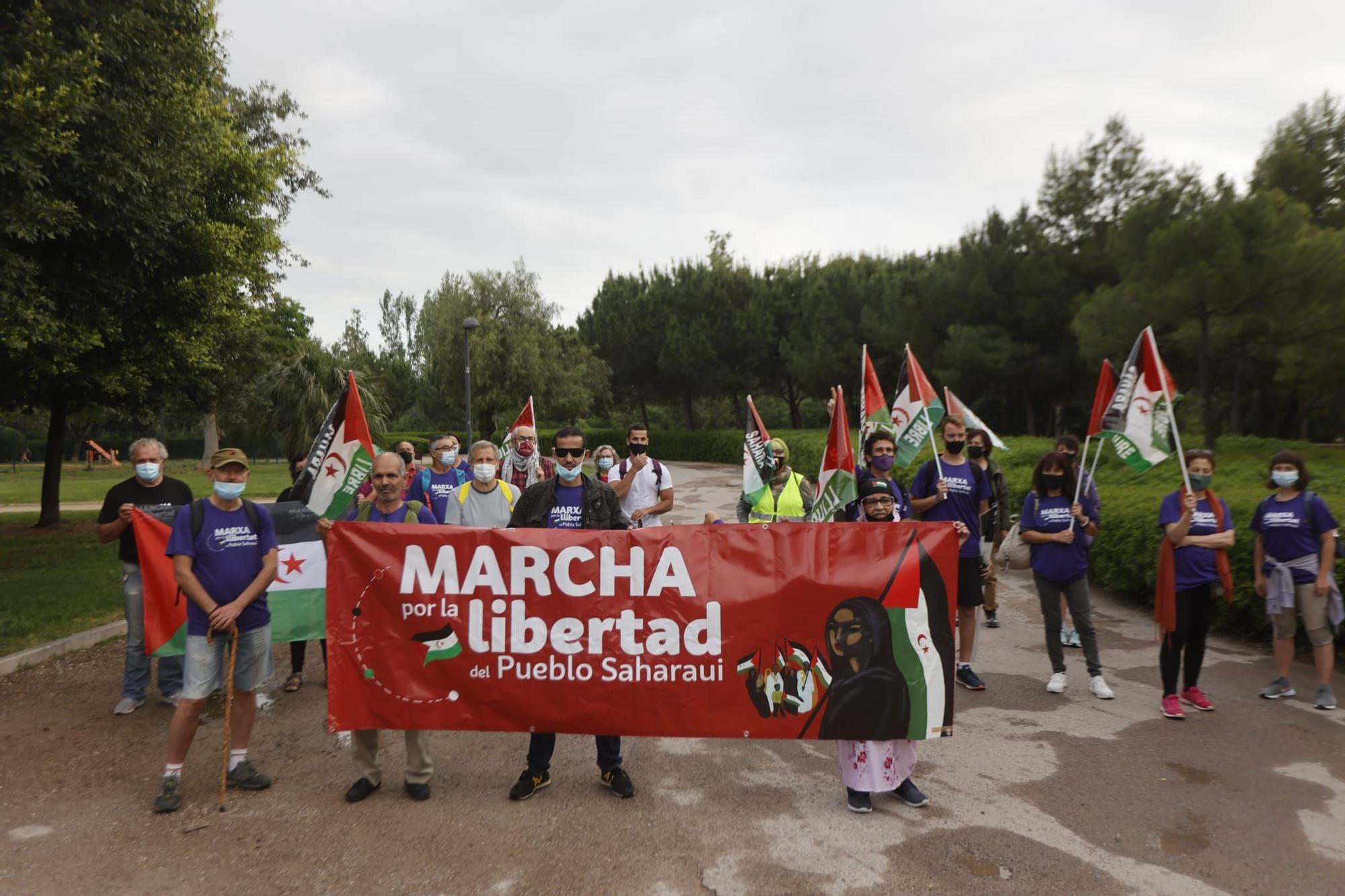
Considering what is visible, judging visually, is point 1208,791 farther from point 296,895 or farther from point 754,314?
point 754,314

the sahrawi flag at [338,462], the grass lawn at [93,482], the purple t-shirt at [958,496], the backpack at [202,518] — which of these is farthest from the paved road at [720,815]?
the grass lawn at [93,482]

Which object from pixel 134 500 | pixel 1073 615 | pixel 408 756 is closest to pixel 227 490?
pixel 408 756

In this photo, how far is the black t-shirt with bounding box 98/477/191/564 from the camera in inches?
229

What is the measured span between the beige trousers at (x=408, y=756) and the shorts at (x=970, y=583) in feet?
12.7

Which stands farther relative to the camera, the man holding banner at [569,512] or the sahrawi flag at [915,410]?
the sahrawi flag at [915,410]

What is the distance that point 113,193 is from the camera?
8422 millimetres

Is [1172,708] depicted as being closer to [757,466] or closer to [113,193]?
[757,466]

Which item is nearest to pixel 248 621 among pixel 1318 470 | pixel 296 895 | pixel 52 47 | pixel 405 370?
pixel 296 895

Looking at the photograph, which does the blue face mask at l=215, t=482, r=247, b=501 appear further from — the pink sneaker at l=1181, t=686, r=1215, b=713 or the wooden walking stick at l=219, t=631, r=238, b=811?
the pink sneaker at l=1181, t=686, r=1215, b=713

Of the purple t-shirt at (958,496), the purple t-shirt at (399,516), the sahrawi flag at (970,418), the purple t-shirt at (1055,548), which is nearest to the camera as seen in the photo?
the purple t-shirt at (399,516)

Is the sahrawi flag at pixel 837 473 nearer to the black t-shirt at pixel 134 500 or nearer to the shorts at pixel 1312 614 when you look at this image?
the shorts at pixel 1312 614

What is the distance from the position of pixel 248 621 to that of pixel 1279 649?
6.93 metres

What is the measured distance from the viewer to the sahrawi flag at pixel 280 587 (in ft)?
17.0

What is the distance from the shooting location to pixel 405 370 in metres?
61.2
